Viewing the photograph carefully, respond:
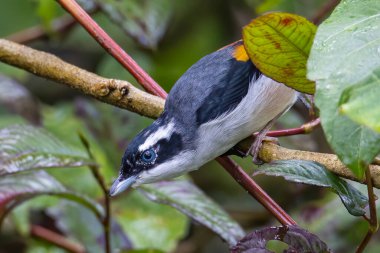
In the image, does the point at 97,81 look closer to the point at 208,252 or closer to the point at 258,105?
the point at 258,105

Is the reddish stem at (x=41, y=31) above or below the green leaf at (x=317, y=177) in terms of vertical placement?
above

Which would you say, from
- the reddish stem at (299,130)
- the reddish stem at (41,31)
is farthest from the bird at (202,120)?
the reddish stem at (41,31)

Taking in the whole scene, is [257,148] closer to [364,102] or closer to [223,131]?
[223,131]

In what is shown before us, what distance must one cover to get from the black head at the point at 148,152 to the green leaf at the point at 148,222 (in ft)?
2.81

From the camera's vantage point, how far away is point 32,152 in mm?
2320

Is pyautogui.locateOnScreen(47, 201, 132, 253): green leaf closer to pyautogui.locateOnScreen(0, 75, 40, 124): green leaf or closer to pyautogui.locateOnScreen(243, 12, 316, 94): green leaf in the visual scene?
pyautogui.locateOnScreen(0, 75, 40, 124): green leaf

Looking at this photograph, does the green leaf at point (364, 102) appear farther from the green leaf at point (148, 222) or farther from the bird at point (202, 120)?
the green leaf at point (148, 222)

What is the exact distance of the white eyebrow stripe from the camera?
244 centimetres

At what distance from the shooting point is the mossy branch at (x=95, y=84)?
215 cm

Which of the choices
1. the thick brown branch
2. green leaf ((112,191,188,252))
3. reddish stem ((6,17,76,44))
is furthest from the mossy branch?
reddish stem ((6,17,76,44))

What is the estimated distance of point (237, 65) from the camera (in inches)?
98.8

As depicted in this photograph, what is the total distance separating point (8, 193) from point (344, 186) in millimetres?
1244

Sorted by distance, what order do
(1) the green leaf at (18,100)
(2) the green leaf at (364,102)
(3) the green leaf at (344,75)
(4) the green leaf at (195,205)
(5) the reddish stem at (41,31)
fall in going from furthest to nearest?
(5) the reddish stem at (41,31), (1) the green leaf at (18,100), (4) the green leaf at (195,205), (3) the green leaf at (344,75), (2) the green leaf at (364,102)

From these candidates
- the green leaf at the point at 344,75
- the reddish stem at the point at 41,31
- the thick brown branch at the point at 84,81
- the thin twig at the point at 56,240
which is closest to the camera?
the green leaf at the point at 344,75
